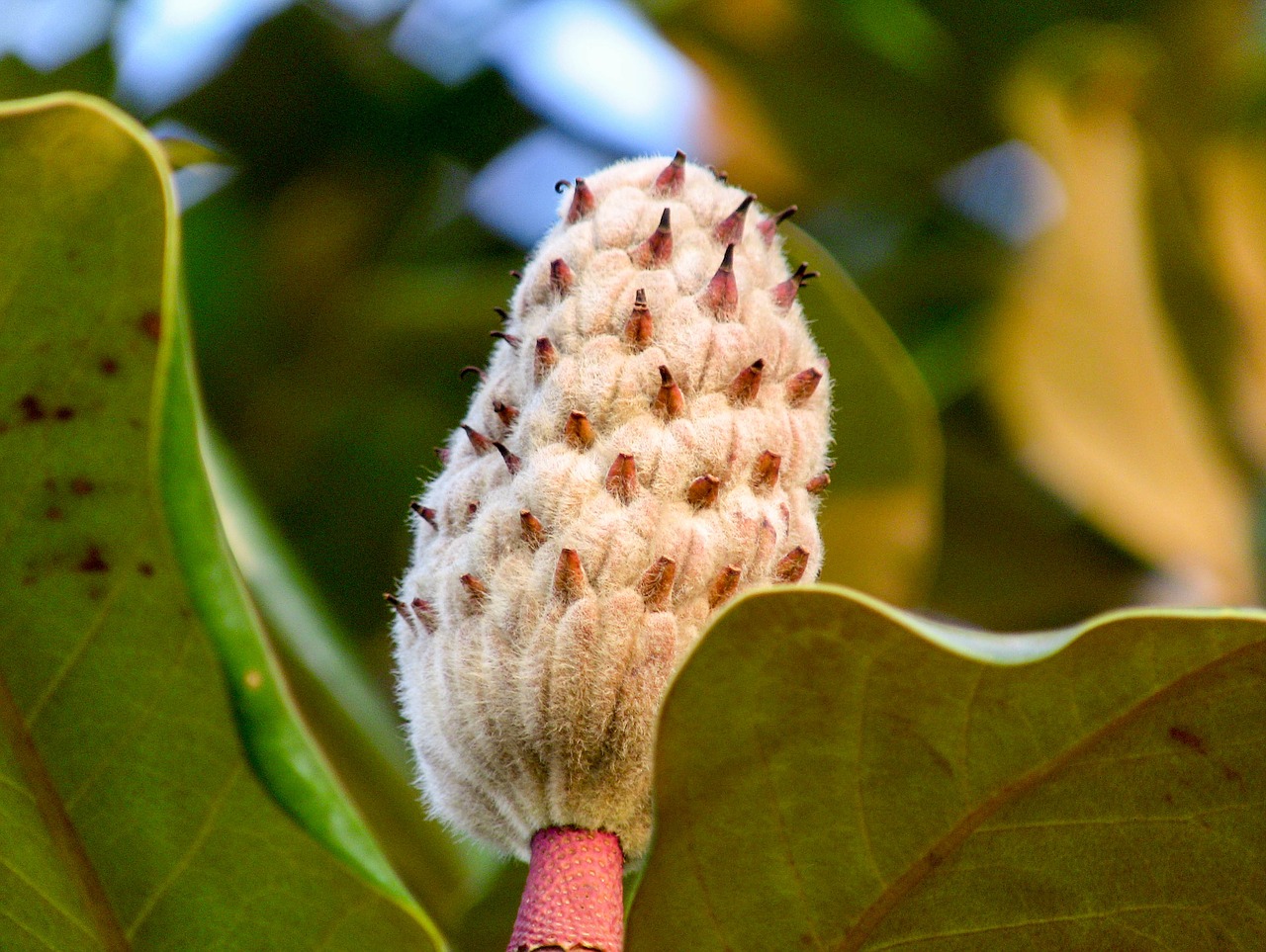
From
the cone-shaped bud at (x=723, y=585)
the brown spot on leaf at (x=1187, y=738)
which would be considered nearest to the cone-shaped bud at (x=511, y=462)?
the cone-shaped bud at (x=723, y=585)

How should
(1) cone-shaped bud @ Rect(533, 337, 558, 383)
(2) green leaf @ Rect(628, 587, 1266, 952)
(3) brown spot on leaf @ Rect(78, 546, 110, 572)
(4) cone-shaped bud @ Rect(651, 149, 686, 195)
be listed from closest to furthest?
(2) green leaf @ Rect(628, 587, 1266, 952) → (3) brown spot on leaf @ Rect(78, 546, 110, 572) → (1) cone-shaped bud @ Rect(533, 337, 558, 383) → (4) cone-shaped bud @ Rect(651, 149, 686, 195)

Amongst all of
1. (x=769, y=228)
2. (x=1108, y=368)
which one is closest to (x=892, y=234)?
(x=1108, y=368)

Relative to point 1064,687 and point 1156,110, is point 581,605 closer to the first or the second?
point 1064,687

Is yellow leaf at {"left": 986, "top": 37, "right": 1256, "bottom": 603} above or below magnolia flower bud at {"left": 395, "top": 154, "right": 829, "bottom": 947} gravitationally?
above

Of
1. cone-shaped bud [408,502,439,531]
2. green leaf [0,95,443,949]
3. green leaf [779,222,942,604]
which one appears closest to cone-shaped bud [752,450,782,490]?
cone-shaped bud [408,502,439,531]

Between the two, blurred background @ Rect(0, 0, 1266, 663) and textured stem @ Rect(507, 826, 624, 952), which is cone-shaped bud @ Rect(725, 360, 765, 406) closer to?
textured stem @ Rect(507, 826, 624, 952)

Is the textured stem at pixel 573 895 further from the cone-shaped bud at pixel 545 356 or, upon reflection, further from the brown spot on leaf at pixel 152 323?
the brown spot on leaf at pixel 152 323

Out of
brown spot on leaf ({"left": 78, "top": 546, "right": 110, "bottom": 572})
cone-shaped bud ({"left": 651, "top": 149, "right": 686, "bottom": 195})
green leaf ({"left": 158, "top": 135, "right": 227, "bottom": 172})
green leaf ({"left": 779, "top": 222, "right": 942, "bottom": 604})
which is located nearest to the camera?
brown spot on leaf ({"left": 78, "top": 546, "right": 110, "bottom": 572})

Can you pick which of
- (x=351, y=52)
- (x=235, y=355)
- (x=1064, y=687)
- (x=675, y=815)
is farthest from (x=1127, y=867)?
(x=351, y=52)
